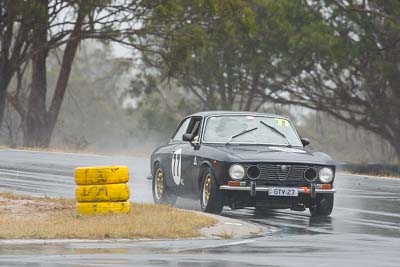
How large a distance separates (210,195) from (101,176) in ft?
6.31

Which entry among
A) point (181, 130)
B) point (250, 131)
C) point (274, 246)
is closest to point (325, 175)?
point (250, 131)

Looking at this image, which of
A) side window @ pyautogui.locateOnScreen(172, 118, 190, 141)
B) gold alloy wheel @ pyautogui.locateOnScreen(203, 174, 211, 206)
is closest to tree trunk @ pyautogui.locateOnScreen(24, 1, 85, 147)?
side window @ pyautogui.locateOnScreen(172, 118, 190, 141)

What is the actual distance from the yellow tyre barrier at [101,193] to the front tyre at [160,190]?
3046mm

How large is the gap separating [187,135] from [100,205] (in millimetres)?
2626

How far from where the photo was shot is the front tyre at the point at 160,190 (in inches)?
764

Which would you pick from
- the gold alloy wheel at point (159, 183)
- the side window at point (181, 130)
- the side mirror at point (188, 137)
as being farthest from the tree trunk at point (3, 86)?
the side mirror at point (188, 137)

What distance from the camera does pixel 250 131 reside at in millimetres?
18469

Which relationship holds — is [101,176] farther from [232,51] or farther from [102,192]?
[232,51]

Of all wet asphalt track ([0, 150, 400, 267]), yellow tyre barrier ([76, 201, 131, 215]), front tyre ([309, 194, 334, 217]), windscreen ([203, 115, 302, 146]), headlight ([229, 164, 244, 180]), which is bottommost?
wet asphalt track ([0, 150, 400, 267])

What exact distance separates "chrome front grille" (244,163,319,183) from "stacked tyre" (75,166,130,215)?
1.90 m

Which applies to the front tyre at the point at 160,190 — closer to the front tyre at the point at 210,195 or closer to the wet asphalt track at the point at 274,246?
the wet asphalt track at the point at 274,246

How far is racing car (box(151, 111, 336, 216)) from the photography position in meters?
17.2

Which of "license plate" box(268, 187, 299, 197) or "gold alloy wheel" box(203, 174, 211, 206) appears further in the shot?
"gold alloy wheel" box(203, 174, 211, 206)

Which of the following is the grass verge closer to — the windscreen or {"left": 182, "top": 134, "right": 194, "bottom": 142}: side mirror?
{"left": 182, "top": 134, "right": 194, "bottom": 142}: side mirror
